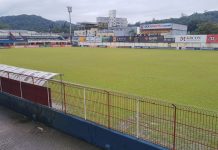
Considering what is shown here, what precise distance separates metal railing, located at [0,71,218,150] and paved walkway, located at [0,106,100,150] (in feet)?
2.78

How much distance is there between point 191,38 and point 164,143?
6527 cm

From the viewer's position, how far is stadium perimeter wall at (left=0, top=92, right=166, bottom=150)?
665 centimetres

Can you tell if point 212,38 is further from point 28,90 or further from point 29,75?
point 28,90

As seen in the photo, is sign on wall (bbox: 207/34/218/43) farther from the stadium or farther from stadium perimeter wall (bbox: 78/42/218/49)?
the stadium

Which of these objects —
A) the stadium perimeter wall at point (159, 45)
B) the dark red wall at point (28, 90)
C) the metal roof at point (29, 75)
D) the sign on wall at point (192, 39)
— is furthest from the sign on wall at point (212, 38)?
the dark red wall at point (28, 90)

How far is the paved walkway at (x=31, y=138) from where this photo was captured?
7.59 m

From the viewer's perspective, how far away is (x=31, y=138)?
27.2 ft

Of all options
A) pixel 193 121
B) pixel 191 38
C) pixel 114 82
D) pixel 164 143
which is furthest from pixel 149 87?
pixel 191 38

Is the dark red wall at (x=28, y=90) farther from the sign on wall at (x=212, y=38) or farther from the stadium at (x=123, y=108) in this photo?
the sign on wall at (x=212, y=38)

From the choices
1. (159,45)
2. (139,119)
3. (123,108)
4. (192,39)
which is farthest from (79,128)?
(159,45)

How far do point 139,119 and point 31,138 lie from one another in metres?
3.58

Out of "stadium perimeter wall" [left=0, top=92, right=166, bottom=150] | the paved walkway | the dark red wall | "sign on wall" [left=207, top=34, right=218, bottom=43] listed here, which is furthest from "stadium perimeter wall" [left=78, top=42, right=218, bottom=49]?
the paved walkway

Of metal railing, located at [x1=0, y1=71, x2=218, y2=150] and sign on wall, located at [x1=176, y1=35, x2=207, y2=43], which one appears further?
sign on wall, located at [x1=176, y1=35, x2=207, y2=43]

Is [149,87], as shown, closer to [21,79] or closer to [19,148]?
[21,79]
